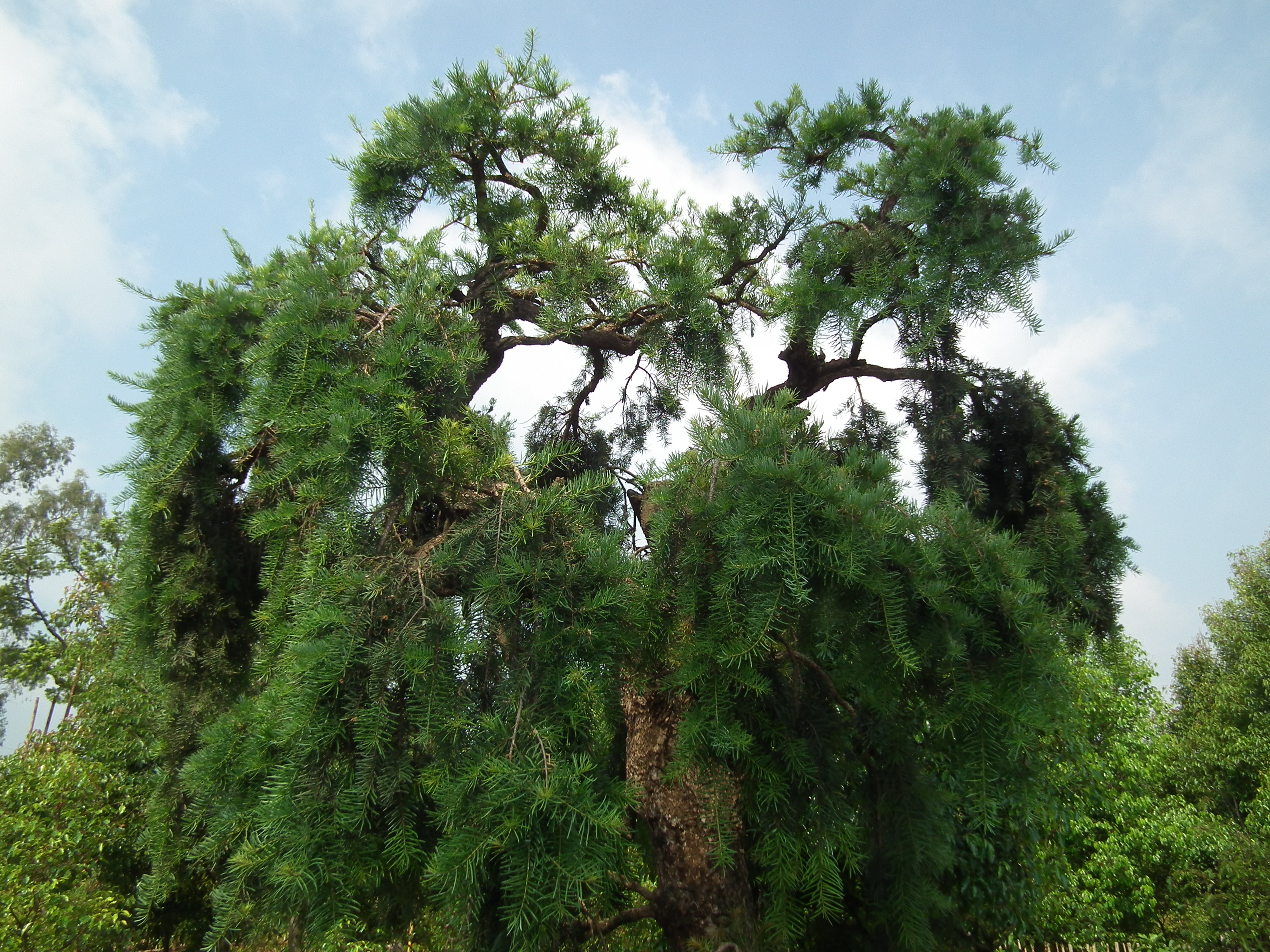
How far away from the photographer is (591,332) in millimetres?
3084

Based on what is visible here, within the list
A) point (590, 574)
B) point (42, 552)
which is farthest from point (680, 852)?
point (42, 552)

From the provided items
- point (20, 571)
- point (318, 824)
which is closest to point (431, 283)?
point (318, 824)

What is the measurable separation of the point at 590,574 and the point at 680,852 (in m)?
1.04

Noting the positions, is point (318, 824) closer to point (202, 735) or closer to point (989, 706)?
point (202, 735)

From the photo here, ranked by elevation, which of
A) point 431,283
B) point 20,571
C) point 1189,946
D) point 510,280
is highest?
point 20,571

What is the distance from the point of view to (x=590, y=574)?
1625mm

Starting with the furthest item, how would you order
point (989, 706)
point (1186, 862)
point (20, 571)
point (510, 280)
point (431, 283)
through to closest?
point (20, 571)
point (1186, 862)
point (510, 280)
point (431, 283)
point (989, 706)

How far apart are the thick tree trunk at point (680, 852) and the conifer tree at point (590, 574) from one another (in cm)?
1

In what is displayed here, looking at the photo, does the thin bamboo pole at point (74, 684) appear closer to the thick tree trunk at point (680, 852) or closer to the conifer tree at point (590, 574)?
the conifer tree at point (590, 574)

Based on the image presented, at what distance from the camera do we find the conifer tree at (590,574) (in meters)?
1.42

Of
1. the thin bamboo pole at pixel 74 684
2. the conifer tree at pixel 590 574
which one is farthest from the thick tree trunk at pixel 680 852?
the thin bamboo pole at pixel 74 684

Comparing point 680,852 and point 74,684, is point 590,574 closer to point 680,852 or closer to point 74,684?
point 680,852

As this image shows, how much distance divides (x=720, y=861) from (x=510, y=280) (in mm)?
2265

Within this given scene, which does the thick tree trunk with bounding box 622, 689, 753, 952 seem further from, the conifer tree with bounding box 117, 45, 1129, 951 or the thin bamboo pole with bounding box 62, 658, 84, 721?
the thin bamboo pole with bounding box 62, 658, 84, 721
